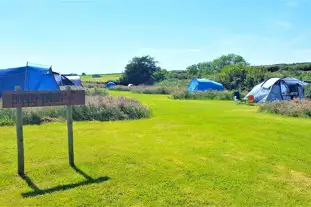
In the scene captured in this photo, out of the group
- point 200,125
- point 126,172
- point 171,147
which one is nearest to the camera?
point 126,172

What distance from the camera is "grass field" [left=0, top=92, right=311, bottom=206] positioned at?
15.6 feet

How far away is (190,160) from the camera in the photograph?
21.9ft

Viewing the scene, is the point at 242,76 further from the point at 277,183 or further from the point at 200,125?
the point at 277,183

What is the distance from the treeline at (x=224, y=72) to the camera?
114 ft

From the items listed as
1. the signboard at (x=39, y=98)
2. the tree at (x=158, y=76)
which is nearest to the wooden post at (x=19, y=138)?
the signboard at (x=39, y=98)

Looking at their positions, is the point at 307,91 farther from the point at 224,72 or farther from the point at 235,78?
the point at 224,72

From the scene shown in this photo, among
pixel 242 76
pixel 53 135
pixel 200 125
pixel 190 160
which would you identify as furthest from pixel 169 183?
pixel 242 76

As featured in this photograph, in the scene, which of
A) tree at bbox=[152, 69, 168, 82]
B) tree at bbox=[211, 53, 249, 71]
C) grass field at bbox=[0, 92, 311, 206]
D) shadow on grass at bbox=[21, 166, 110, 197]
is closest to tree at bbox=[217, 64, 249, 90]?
tree at bbox=[152, 69, 168, 82]

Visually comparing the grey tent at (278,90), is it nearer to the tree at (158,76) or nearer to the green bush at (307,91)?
the green bush at (307,91)

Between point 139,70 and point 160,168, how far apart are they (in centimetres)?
5533

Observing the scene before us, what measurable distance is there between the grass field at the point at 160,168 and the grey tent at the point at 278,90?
13.1m

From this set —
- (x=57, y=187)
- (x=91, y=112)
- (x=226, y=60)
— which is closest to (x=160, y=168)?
(x=57, y=187)

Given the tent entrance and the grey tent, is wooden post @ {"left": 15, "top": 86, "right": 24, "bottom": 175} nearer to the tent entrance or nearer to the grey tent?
the grey tent

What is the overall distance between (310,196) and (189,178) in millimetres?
1879
